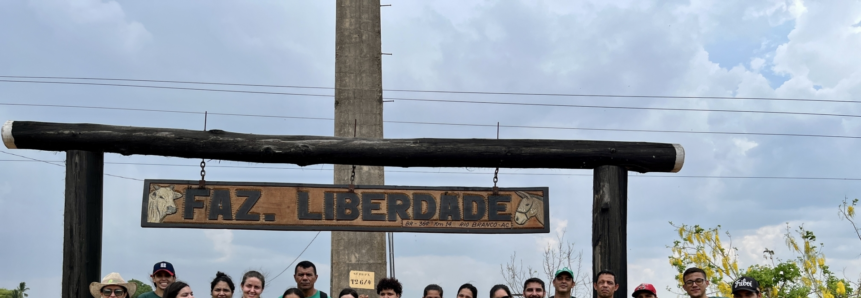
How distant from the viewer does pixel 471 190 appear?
25.1ft

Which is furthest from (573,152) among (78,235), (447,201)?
(78,235)

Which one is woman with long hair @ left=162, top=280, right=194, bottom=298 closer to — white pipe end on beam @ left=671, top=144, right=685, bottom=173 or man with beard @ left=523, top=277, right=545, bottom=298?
man with beard @ left=523, top=277, right=545, bottom=298

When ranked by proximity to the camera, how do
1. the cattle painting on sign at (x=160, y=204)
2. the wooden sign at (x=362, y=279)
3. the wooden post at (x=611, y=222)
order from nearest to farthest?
the cattle painting on sign at (x=160, y=204) → the wooden post at (x=611, y=222) → the wooden sign at (x=362, y=279)

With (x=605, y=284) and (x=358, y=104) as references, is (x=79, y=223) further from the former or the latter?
(x=358, y=104)

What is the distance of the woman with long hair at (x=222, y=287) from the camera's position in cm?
608

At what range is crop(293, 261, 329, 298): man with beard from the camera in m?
6.80

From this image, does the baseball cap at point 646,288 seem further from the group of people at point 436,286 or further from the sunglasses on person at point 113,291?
the sunglasses on person at point 113,291

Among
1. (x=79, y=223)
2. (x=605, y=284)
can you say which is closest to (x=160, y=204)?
(x=79, y=223)

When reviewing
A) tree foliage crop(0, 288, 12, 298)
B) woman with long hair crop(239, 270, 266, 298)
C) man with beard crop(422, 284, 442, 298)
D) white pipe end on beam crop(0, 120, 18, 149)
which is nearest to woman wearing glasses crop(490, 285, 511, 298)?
man with beard crop(422, 284, 442, 298)

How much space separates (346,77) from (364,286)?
262cm

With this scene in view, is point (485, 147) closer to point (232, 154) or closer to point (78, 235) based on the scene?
point (232, 154)

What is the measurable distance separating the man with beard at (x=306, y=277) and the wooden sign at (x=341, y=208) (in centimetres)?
65

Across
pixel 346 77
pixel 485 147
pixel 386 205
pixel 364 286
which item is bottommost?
pixel 364 286

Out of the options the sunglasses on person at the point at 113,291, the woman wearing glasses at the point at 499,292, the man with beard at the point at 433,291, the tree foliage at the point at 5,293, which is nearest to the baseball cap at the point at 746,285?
the woman wearing glasses at the point at 499,292
